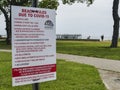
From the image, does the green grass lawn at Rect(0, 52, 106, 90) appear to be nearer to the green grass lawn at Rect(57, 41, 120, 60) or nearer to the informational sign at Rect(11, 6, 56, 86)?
the informational sign at Rect(11, 6, 56, 86)

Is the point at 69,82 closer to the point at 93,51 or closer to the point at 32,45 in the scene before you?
the point at 32,45

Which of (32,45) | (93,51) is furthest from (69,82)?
(93,51)

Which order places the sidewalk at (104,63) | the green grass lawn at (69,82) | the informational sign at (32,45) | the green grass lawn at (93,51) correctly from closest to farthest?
the informational sign at (32,45) < the green grass lawn at (69,82) < the sidewalk at (104,63) < the green grass lawn at (93,51)

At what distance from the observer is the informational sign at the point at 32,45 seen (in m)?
5.38

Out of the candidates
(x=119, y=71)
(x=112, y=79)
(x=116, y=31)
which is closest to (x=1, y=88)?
(x=112, y=79)

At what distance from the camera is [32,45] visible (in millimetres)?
5566

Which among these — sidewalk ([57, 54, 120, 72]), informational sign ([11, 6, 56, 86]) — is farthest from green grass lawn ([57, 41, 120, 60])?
informational sign ([11, 6, 56, 86])

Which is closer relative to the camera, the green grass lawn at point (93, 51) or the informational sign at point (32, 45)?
the informational sign at point (32, 45)

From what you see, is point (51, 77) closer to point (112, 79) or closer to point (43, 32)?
point (43, 32)

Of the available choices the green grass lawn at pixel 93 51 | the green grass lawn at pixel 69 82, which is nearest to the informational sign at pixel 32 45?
the green grass lawn at pixel 69 82

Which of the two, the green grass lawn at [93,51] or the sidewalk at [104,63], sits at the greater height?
the sidewalk at [104,63]

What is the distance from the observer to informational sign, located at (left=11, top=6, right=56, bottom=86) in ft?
17.7

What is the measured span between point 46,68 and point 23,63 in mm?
453

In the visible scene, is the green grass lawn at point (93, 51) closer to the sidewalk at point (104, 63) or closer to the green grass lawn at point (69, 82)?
the sidewalk at point (104, 63)
